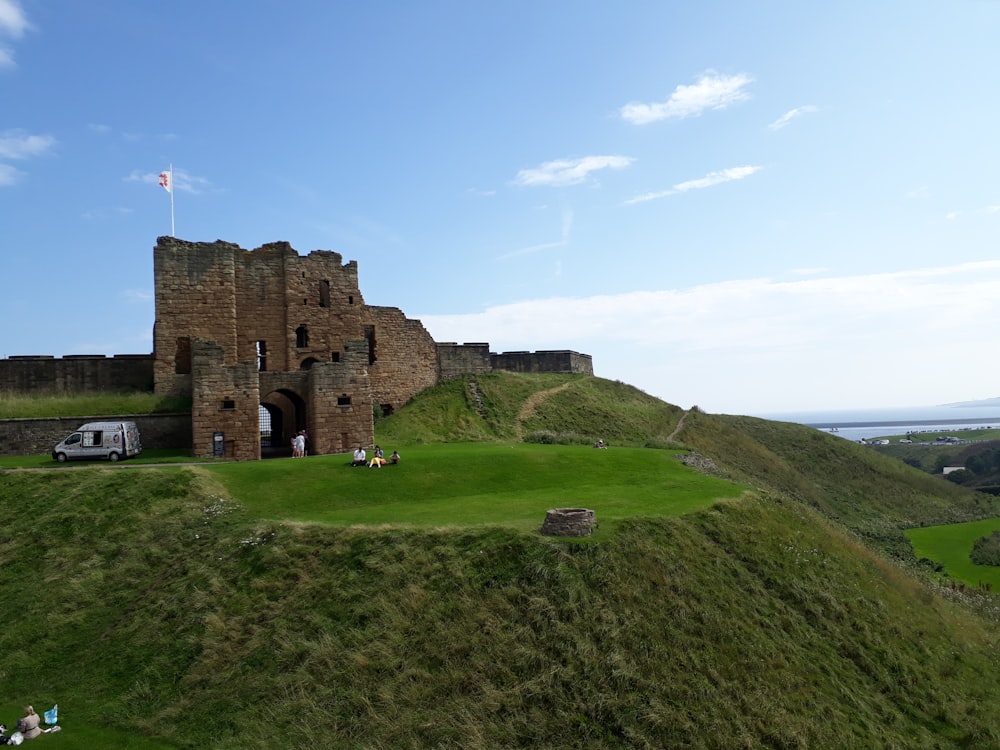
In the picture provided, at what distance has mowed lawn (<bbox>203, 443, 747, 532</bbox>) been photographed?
1738 centimetres

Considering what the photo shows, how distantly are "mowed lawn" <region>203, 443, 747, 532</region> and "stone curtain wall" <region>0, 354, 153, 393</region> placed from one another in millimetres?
12283

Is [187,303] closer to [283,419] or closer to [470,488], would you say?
[283,419]

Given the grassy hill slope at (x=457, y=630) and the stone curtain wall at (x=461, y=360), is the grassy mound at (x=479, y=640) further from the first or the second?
the stone curtain wall at (x=461, y=360)

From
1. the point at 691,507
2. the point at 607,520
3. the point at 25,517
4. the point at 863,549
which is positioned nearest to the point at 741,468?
the point at 863,549

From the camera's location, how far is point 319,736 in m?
10.9

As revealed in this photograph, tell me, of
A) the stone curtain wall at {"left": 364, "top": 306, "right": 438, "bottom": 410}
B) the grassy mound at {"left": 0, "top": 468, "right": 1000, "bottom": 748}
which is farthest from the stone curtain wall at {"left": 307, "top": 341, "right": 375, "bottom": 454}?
the grassy mound at {"left": 0, "top": 468, "right": 1000, "bottom": 748}

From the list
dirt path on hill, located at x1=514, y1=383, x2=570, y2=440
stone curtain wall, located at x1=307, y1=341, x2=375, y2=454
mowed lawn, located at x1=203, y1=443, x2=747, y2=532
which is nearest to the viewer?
mowed lawn, located at x1=203, y1=443, x2=747, y2=532

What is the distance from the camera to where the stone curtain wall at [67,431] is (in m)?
26.0

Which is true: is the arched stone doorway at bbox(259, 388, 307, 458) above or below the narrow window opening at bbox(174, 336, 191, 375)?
below

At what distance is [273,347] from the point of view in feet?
108

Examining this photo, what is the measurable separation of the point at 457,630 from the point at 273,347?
23.7m

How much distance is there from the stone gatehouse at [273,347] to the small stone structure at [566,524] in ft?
47.5

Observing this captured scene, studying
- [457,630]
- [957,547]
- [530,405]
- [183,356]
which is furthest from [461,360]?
[457,630]

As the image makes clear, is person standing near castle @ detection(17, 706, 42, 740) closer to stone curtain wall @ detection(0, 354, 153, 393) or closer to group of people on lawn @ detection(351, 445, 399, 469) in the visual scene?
group of people on lawn @ detection(351, 445, 399, 469)
